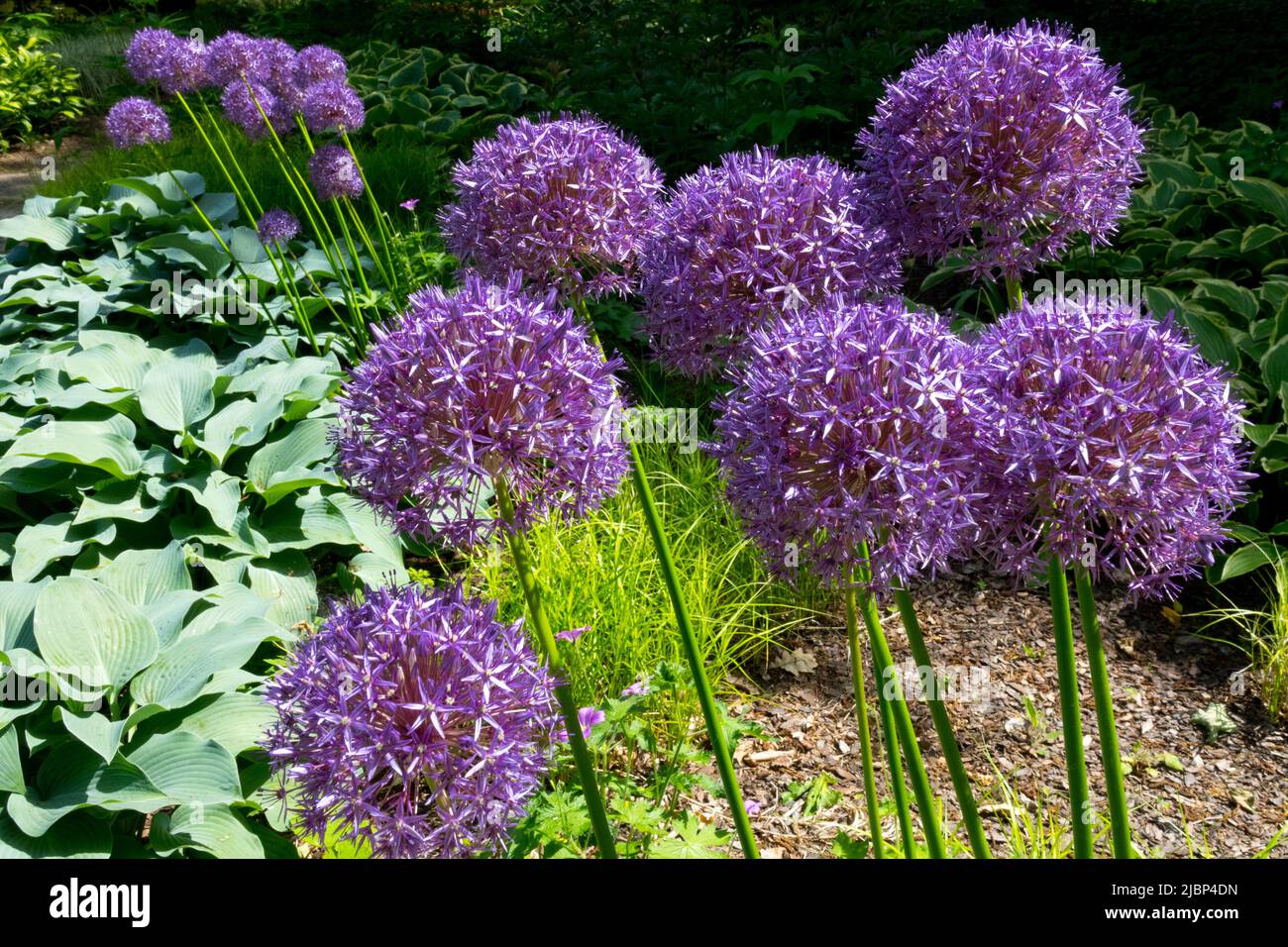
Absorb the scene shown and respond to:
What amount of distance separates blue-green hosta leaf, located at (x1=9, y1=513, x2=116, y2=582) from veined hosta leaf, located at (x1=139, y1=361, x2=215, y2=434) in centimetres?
54

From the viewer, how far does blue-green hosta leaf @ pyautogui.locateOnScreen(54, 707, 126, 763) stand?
2.68 meters

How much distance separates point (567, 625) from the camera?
11.7ft

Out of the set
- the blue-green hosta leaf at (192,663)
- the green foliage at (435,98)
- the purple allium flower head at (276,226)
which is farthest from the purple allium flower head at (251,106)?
the green foliage at (435,98)

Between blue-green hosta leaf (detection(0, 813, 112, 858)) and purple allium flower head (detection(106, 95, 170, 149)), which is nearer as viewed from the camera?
blue-green hosta leaf (detection(0, 813, 112, 858))

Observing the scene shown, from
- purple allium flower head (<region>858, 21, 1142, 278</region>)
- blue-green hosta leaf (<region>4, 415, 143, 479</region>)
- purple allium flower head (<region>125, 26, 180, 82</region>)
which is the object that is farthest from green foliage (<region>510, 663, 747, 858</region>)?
purple allium flower head (<region>125, 26, 180, 82</region>)

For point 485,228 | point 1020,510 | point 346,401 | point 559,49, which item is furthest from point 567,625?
point 559,49

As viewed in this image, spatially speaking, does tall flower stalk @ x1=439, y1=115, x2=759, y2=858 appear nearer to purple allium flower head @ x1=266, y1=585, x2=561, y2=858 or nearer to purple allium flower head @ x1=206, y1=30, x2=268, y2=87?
purple allium flower head @ x1=266, y1=585, x2=561, y2=858

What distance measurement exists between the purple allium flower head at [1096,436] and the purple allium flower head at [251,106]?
368 centimetres

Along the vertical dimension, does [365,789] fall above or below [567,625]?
above

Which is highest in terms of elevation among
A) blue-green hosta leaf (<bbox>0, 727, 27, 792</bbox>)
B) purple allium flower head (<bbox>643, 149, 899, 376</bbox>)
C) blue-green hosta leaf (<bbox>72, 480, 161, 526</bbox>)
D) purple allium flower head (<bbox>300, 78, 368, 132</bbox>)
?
purple allium flower head (<bbox>300, 78, 368, 132</bbox>)

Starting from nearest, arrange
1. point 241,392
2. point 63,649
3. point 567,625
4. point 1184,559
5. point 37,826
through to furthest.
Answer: point 1184,559
point 37,826
point 63,649
point 567,625
point 241,392

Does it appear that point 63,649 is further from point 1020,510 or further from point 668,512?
point 1020,510

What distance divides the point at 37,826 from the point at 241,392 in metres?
2.81

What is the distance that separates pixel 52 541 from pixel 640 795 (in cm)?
253
